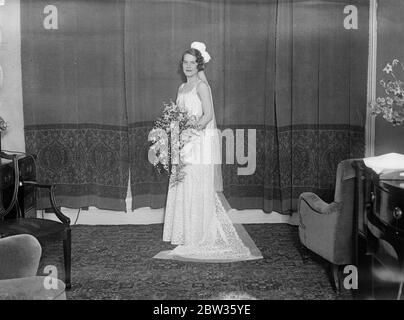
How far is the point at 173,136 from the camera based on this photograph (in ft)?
14.3

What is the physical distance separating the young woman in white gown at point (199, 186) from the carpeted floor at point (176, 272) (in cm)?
22

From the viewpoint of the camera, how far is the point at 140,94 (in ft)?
15.9

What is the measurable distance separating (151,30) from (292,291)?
2.48 meters

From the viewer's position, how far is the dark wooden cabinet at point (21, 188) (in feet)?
12.7

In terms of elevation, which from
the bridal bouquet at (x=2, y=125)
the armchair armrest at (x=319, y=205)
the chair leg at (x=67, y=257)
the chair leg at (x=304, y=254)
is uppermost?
the bridal bouquet at (x=2, y=125)

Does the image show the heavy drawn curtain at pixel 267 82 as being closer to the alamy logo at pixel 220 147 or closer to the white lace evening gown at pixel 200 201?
the alamy logo at pixel 220 147

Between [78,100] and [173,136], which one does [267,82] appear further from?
[78,100]

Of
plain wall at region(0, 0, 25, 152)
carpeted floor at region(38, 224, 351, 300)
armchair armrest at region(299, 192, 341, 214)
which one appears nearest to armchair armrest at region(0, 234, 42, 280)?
carpeted floor at region(38, 224, 351, 300)

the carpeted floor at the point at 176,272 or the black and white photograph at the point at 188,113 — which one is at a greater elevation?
the black and white photograph at the point at 188,113

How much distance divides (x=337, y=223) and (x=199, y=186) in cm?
137

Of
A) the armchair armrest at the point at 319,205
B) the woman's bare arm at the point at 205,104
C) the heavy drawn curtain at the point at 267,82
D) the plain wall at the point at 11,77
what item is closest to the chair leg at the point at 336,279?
the armchair armrest at the point at 319,205

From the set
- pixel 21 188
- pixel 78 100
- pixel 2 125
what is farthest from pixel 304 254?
pixel 2 125

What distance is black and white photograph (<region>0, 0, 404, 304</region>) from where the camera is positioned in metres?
4.41

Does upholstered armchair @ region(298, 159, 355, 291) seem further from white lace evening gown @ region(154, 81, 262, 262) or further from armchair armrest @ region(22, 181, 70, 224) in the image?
armchair armrest @ region(22, 181, 70, 224)
